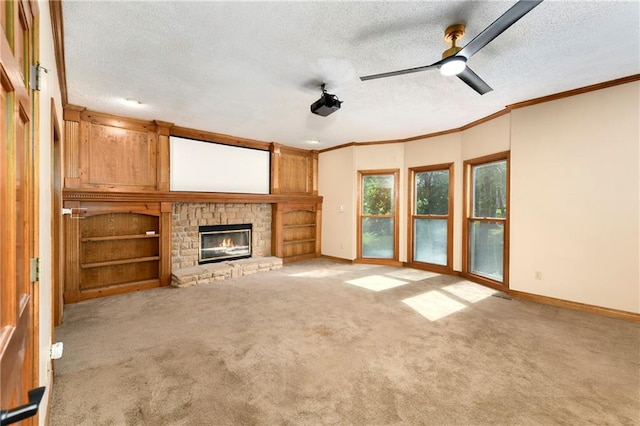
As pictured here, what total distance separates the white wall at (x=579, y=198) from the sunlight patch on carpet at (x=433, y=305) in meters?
1.09

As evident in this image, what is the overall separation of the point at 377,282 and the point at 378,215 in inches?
73.0

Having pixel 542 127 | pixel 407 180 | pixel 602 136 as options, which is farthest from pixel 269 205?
pixel 602 136

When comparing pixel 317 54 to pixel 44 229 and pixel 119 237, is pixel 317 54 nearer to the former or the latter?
pixel 44 229

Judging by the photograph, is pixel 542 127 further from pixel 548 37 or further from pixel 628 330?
pixel 628 330

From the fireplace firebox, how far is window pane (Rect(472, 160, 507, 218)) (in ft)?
14.1

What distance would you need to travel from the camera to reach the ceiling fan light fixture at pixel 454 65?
2.22 metres

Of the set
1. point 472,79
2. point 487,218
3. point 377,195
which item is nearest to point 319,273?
point 377,195

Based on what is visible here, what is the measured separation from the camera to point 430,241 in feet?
18.6

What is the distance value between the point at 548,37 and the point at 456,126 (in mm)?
2681

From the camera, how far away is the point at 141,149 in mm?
4559

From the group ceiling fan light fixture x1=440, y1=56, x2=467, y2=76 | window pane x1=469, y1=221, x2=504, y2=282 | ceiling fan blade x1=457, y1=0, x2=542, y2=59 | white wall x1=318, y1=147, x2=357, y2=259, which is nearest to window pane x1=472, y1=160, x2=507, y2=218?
window pane x1=469, y1=221, x2=504, y2=282

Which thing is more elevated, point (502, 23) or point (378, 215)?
point (502, 23)

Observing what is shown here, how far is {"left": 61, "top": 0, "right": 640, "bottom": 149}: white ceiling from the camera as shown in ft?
6.90

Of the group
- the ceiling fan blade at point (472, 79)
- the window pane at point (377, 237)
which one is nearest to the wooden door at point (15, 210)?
the ceiling fan blade at point (472, 79)
